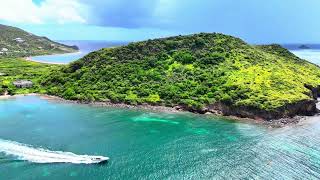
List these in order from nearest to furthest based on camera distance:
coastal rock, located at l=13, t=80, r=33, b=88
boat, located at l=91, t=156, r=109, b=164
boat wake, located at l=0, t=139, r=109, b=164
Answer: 1. boat, located at l=91, t=156, r=109, b=164
2. boat wake, located at l=0, t=139, r=109, b=164
3. coastal rock, located at l=13, t=80, r=33, b=88

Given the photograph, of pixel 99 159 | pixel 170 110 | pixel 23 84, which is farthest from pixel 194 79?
pixel 99 159

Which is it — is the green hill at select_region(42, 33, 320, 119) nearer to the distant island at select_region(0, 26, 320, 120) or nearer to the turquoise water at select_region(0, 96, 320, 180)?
the distant island at select_region(0, 26, 320, 120)

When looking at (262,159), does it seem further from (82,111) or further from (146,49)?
(146,49)

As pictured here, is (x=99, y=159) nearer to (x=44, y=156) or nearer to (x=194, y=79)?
(x=44, y=156)

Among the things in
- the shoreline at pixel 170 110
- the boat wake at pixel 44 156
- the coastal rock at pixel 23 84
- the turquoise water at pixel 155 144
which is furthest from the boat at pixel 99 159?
the coastal rock at pixel 23 84

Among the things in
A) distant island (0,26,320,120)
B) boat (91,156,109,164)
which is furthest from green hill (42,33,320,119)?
boat (91,156,109,164)

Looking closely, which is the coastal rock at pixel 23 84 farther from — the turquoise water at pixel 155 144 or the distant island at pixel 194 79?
the turquoise water at pixel 155 144

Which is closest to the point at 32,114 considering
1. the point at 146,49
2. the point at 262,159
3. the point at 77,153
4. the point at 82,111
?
the point at 82,111
